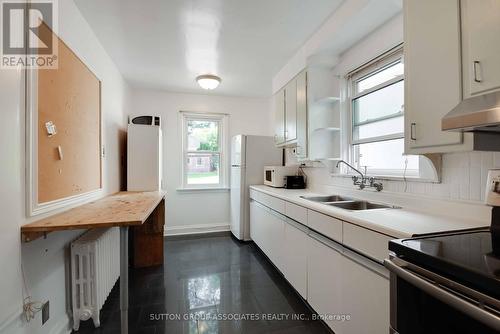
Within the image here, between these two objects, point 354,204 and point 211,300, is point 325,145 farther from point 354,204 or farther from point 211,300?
point 211,300

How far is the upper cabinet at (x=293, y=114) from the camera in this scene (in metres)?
2.75

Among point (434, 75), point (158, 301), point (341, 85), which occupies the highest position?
point (341, 85)

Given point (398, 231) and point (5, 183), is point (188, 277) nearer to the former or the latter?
point (5, 183)

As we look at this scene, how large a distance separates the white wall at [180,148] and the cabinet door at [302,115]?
6.17 ft

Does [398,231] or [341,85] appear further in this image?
[341,85]

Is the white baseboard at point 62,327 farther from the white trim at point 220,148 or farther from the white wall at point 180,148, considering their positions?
the white trim at point 220,148

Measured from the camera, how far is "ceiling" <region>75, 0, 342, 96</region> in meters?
1.97

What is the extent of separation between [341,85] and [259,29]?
1.08m

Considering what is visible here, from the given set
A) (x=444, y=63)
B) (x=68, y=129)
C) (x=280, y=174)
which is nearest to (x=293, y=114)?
(x=280, y=174)

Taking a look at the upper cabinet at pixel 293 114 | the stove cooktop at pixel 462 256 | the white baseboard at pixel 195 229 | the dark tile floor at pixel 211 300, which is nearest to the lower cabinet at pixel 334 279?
the dark tile floor at pixel 211 300

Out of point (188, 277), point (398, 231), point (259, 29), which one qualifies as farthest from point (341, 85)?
point (188, 277)

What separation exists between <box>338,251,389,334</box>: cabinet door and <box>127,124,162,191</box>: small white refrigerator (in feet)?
9.00

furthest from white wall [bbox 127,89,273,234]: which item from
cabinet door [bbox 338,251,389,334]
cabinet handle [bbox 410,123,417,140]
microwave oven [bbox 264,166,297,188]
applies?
cabinet handle [bbox 410,123,417,140]

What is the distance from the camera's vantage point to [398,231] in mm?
1119
